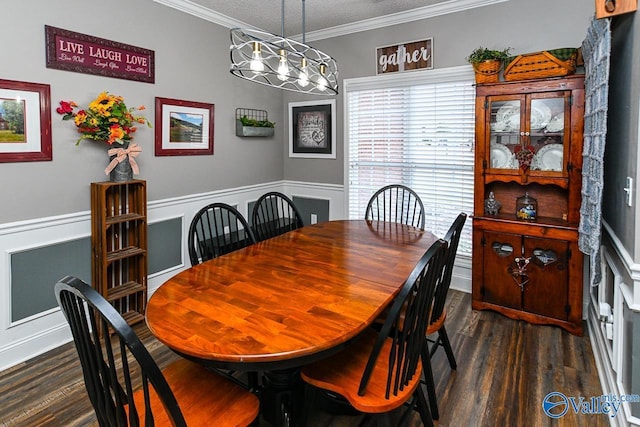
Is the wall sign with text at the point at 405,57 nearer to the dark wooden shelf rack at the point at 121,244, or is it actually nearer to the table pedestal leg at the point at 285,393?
the dark wooden shelf rack at the point at 121,244

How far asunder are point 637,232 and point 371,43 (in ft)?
10.3

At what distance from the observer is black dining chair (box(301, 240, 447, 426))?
144 cm

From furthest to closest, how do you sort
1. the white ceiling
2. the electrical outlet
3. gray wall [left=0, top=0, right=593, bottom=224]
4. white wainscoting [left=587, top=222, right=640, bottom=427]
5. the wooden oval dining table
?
the white ceiling < gray wall [left=0, top=0, right=593, bottom=224] < the electrical outlet < white wainscoting [left=587, top=222, right=640, bottom=427] < the wooden oval dining table

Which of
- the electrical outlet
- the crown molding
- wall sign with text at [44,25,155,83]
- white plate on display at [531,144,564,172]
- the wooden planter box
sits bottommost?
the electrical outlet

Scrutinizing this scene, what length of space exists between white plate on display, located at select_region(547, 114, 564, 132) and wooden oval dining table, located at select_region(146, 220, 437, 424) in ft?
4.52

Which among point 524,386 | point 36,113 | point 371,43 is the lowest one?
point 524,386

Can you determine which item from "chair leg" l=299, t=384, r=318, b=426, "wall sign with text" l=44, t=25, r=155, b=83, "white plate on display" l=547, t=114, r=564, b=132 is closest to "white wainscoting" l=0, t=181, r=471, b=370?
"wall sign with text" l=44, t=25, r=155, b=83

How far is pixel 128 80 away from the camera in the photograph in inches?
123

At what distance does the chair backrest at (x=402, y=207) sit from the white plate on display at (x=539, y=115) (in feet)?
3.44

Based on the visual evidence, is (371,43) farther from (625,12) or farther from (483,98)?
(625,12)

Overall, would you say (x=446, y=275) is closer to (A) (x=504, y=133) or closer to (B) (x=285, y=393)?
(B) (x=285, y=393)

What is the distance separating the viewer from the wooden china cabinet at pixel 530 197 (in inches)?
114

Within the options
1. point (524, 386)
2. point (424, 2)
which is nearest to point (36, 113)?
point (424, 2)

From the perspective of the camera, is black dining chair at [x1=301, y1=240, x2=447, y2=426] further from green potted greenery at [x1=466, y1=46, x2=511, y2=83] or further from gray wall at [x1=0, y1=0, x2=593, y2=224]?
gray wall at [x1=0, y1=0, x2=593, y2=224]
